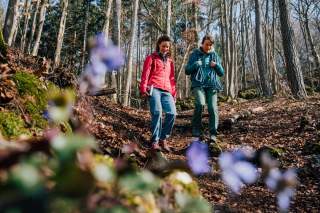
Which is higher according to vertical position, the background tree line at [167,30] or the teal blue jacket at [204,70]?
the background tree line at [167,30]

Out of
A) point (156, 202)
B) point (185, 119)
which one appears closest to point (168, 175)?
point (156, 202)

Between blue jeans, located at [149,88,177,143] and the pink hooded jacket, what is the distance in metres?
0.10

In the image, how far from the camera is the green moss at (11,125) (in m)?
3.61

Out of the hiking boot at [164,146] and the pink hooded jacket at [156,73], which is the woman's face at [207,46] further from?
the hiking boot at [164,146]

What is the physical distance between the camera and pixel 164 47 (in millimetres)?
6398

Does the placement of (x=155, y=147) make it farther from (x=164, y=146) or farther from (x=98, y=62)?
(x=98, y=62)

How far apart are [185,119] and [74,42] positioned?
1017 inches

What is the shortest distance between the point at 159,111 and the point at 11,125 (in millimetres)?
3004

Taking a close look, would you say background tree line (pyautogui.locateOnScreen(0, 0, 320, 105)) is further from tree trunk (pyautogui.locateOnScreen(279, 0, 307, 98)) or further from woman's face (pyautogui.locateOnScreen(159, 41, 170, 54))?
woman's face (pyautogui.locateOnScreen(159, 41, 170, 54))

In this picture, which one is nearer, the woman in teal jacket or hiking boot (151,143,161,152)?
hiking boot (151,143,161,152)

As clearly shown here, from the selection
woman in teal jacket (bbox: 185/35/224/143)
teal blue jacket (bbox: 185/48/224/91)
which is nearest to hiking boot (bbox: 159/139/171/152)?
woman in teal jacket (bbox: 185/35/224/143)

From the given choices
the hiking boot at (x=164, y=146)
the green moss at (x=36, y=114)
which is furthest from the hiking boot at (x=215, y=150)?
the green moss at (x=36, y=114)

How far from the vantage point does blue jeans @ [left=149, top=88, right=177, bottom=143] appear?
6438 mm

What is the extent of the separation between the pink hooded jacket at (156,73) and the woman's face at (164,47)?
0.42 ft
